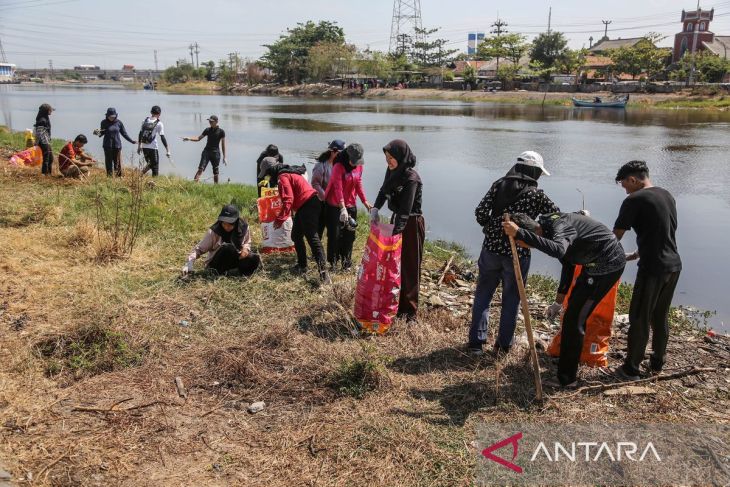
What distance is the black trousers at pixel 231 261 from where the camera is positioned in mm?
5938

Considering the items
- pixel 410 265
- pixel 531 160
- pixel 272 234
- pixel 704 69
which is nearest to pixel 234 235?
pixel 272 234

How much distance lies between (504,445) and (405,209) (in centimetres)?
209

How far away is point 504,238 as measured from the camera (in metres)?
4.14

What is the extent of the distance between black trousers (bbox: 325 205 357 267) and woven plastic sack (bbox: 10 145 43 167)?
30.1ft

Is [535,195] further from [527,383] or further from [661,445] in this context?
[661,445]

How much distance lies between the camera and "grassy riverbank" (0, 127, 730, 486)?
3086 mm

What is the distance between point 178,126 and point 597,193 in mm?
21506

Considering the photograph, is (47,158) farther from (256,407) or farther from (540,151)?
(540,151)

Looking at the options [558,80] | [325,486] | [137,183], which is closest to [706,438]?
[325,486]

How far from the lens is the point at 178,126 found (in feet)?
91.2

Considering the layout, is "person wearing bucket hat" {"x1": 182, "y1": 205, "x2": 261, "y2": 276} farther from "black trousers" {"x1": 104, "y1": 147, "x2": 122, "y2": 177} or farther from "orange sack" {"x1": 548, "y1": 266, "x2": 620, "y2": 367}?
"black trousers" {"x1": 104, "y1": 147, "x2": 122, "y2": 177}

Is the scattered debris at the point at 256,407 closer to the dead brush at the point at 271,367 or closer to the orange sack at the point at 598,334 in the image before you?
the dead brush at the point at 271,367

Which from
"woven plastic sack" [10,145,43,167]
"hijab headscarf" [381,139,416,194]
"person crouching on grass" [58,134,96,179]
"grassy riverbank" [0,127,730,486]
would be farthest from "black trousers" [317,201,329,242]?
"woven plastic sack" [10,145,43,167]

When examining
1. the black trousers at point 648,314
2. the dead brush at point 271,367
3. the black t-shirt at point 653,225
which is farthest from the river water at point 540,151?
the dead brush at point 271,367
